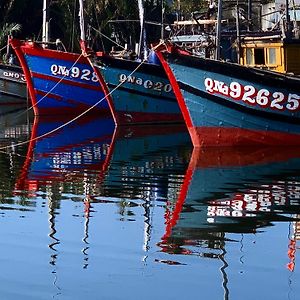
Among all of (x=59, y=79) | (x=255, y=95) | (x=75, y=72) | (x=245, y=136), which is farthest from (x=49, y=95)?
(x=255, y=95)

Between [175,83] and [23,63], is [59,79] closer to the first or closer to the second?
[23,63]

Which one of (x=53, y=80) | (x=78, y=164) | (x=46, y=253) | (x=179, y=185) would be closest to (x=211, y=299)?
(x=46, y=253)

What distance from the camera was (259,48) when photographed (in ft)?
76.6

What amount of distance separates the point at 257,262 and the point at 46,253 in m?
2.32

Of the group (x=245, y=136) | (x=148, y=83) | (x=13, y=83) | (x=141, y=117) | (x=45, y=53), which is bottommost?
(x=141, y=117)

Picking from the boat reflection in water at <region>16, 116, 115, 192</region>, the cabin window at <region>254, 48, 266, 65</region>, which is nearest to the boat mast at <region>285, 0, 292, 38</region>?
the cabin window at <region>254, 48, 266, 65</region>

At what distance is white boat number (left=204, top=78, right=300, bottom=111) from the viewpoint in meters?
21.0

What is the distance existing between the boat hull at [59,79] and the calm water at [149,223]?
862 cm

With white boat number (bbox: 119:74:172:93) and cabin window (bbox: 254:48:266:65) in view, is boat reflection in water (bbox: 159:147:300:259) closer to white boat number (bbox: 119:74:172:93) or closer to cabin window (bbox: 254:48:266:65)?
cabin window (bbox: 254:48:266:65)

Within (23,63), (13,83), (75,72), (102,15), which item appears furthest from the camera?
(102,15)

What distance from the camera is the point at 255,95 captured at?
21016mm

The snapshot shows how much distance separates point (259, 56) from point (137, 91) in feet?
18.1

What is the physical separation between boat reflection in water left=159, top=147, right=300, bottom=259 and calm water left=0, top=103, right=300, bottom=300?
0.05 feet

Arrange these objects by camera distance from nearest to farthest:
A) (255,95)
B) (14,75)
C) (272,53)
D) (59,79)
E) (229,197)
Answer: (229,197) < (255,95) < (272,53) < (59,79) < (14,75)
